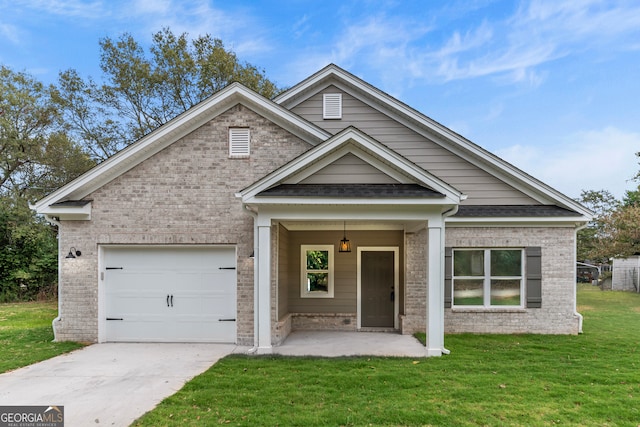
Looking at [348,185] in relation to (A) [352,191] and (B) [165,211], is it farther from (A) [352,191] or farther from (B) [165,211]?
(B) [165,211]

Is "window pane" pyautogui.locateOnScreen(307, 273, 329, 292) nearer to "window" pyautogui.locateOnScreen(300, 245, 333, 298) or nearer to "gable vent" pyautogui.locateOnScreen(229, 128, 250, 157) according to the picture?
"window" pyautogui.locateOnScreen(300, 245, 333, 298)

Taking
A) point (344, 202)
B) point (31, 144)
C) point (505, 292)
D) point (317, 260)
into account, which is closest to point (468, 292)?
point (505, 292)

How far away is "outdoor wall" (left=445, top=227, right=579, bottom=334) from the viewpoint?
9.45 m

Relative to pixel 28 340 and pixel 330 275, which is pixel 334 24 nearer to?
pixel 330 275

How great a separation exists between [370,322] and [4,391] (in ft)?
25.3

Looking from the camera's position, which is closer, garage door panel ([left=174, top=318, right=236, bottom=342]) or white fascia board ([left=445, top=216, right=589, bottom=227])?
garage door panel ([left=174, top=318, right=236, bottom=342])

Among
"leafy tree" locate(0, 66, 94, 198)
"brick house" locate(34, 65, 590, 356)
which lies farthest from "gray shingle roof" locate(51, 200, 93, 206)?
"leafy tree" locate(0, 66, 94, 198)

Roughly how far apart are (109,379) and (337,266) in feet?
19.7

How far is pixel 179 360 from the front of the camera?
23.1 feet

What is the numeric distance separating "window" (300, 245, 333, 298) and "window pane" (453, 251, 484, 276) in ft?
10.9

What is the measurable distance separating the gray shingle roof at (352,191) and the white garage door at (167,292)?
7.36ft

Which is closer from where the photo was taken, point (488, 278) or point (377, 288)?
point (488, 278)

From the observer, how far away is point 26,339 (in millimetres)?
8812

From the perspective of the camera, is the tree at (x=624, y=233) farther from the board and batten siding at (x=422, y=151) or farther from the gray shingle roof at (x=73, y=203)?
the gray shingle roof at (x=73, y=203)
